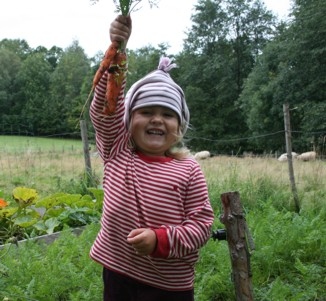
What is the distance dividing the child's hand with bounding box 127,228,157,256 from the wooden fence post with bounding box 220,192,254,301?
564mm

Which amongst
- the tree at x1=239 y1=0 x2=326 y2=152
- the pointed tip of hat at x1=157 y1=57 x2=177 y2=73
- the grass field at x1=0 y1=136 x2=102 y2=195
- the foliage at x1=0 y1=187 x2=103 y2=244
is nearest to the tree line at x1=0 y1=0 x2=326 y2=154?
the tree at x1=239 y1=0 x2=326 y2=152

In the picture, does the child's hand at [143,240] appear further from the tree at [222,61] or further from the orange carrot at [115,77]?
the tree at [222,61]

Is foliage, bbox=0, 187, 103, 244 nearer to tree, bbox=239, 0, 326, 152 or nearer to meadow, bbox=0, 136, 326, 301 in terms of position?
meadow, bbox=0, 136, 326, 301

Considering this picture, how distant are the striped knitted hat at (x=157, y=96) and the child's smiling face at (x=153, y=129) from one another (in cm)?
3

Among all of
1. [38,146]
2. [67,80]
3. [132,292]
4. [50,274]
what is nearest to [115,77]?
[132,292]

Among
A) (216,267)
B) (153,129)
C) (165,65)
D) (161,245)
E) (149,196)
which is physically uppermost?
(165,65)

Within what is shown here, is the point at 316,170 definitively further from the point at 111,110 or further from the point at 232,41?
the point at 232,41

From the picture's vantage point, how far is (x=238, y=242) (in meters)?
1.91

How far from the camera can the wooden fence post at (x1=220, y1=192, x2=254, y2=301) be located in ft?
6.22

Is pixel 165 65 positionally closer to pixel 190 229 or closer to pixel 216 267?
pixel 190 229

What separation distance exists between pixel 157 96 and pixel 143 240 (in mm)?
571

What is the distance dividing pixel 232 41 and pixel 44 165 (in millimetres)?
27975

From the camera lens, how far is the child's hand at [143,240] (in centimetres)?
140

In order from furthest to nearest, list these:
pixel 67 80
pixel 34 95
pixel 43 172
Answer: pixel 67 80, pixel 34 95, pixel 43 172
